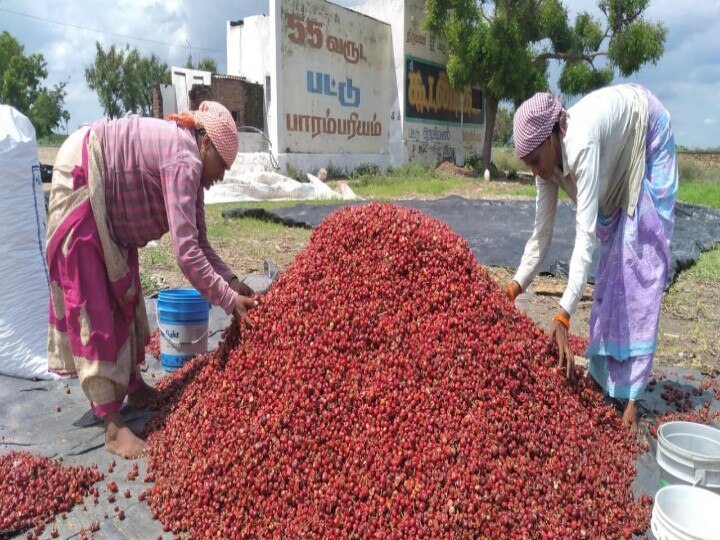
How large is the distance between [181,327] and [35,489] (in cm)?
124

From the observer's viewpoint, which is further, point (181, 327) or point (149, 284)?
point (149, 284)

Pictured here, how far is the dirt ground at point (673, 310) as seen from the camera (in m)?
3.93

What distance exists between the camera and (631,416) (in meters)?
2.63

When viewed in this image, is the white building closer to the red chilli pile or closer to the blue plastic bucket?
the blue plastic bucket

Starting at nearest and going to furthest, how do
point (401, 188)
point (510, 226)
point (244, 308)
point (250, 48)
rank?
point (244, 308) → point (510, 226) → point (401, 188) → point (250, 48)

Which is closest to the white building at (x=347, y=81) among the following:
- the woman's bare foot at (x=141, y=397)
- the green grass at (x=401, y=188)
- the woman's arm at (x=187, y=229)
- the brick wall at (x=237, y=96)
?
the brick wall at (x=237, y=96)

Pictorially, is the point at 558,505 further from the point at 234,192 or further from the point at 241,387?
the point at 234,192

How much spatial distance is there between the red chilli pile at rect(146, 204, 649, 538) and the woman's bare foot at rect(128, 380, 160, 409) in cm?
46

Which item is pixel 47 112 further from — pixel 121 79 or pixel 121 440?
pixel 121 440

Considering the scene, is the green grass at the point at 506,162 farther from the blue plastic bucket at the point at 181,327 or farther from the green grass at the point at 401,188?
the blue plastic bucket at the point at 181,327

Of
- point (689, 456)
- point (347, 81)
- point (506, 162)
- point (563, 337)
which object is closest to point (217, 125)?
point (563, 337)

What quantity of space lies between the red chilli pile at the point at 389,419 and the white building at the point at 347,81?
11.8m

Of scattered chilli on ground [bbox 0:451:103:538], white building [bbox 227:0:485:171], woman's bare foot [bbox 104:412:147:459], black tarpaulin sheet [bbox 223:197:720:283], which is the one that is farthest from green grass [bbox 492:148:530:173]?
scattered chilli on ground [bbox 0:451:103:538]

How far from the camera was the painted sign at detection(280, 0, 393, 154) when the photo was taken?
45.7 feet
